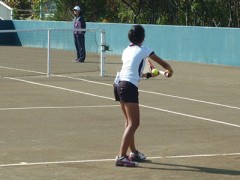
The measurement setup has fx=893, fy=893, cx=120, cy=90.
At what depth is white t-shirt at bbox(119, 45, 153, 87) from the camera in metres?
10.7

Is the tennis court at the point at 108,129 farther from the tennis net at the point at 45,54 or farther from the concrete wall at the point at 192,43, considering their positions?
the concrete wall at the point at 192,43

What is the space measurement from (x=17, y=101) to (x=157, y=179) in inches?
330

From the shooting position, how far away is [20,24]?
1738 inches

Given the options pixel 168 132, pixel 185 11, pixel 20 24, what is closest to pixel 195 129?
pixel 168 132

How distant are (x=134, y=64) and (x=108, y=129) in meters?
3.21

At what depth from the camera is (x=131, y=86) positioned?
10.7 metres

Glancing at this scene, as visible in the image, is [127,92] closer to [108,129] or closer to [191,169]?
[191,169]

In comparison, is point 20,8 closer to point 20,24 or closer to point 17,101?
point 20,24

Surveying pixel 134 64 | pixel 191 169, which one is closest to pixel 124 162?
pixel 191 169

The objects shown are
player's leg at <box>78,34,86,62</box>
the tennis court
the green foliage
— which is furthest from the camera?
the green foliage

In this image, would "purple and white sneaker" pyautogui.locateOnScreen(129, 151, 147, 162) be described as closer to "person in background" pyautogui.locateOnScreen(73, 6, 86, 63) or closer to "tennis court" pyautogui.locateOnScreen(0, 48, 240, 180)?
"tennis court" pyautogui.locateOnScreen(0, 48, 240, 180)

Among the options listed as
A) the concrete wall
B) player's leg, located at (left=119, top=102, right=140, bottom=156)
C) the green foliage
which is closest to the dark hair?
player's leg, located at (left=119, top=102, right=140, bottom=156)

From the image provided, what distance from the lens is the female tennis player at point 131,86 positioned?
34.9ft

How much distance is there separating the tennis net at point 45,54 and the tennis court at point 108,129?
2870 mm
